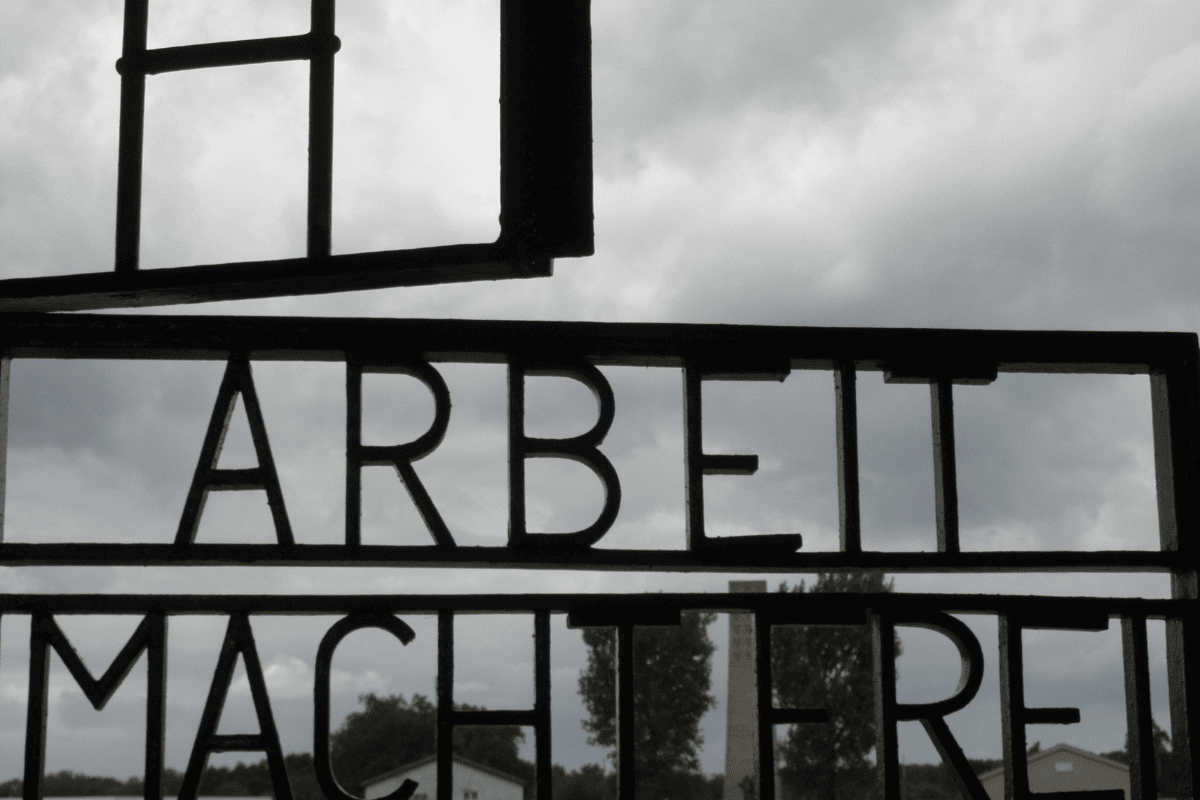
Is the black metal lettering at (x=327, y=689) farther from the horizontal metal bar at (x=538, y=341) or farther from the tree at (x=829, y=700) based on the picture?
the tree at (x=829, y=700)

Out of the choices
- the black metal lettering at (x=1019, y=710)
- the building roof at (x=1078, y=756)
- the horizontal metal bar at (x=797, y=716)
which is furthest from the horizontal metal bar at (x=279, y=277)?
the building roof at (x=1078, y=756)

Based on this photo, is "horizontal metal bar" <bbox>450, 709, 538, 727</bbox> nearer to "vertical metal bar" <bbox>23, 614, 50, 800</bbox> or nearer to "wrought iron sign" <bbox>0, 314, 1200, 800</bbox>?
"wrought iron sign" <bbox>0, 314, 1200, 800</bbox>

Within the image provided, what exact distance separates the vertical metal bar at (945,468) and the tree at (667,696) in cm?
2690

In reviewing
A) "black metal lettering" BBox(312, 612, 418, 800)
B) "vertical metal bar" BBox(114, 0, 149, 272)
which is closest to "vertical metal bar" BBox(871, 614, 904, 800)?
"black metal lettering" BBox(312, 612, 418, 800)

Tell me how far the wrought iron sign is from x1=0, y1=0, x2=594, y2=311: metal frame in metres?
0.99

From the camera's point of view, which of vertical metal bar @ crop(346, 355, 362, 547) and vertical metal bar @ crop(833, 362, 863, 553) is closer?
vertical metal bar @ crop(346, 355, 362, 547)

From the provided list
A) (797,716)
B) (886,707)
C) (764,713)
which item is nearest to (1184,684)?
(886,707)

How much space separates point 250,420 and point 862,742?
33709 millimetres

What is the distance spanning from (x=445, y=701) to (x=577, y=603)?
25.5 inches

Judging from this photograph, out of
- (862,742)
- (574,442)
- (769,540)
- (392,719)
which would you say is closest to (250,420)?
(574,442)

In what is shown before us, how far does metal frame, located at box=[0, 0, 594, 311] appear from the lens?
361cm

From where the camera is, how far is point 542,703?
447cm

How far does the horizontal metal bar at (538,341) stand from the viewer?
4.68 metres

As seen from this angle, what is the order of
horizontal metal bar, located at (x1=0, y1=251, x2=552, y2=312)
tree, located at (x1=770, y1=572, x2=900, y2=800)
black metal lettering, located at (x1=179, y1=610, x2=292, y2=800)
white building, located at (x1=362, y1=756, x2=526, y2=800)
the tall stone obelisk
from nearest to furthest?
horizontal metal bar, located at (x1=0, y1=251, x2=552, y2=312), black metal lettering, located at (x1=179, y1=610, x2=292, y2=800), the tall stone obelisk, white building, located at (x1=362, y1=756, x2=526, y2=800), tree, located at (x1=770, y1=572, x2=900, y2=800)
